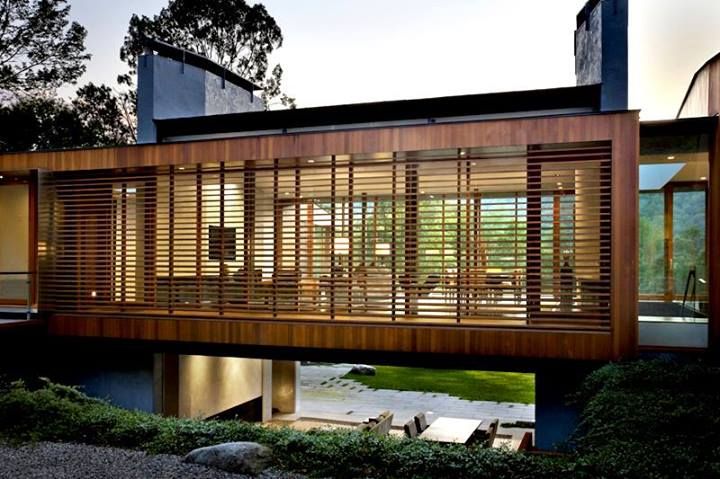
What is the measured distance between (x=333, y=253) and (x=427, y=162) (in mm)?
1791

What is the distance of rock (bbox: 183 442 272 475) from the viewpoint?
5156mm

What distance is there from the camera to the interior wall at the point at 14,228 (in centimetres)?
1051

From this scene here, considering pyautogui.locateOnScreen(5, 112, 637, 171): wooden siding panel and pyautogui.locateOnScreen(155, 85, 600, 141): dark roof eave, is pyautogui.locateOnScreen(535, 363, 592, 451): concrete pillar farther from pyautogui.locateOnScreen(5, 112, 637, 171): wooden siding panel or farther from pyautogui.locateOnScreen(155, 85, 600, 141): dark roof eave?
pyautogui.locateOnScreen(155, 85, 600, 141): dark roof eave

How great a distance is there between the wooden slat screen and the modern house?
33 mm

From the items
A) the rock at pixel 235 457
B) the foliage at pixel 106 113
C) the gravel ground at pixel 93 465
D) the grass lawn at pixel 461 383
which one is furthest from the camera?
the foliage at pixel 106 113

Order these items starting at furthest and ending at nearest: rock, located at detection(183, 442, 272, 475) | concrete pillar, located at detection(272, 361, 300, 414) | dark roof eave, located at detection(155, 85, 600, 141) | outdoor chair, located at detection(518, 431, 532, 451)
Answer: concrete pillar, located at detection(272, 361, 300, 414) → dark roof eave, located at detection(155, 85, 600, 141) → outdoor chair, located at detection(518, 431, 532, 451) → rock, located at detection(183, 442, 272, 475)

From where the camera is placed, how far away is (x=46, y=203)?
364 inches

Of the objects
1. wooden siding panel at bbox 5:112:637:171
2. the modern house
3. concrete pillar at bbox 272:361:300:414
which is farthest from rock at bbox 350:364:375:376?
wooden siding panel at bbox 5:112:637:171

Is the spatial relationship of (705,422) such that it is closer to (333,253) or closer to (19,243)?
(333,253)

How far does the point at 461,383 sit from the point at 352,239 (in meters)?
8.09

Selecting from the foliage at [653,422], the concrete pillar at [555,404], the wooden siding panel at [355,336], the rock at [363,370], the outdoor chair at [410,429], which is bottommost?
the rock at [363,370]

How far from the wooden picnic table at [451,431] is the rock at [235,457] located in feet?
8.17

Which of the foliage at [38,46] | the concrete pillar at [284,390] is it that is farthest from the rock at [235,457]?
the foliage at [38,46]

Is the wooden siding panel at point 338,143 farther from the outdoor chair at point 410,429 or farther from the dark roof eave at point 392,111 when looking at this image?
the outdoor chair at point 410,429
